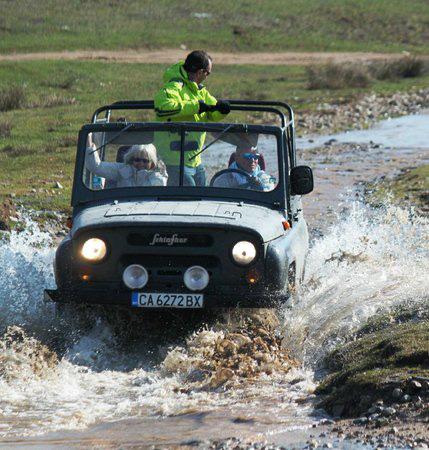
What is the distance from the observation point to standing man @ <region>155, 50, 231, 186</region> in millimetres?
9797

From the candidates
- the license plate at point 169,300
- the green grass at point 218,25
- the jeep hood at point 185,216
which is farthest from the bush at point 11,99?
the license plate at point 169,300

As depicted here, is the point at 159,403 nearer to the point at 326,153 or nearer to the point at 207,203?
the point at 207,203

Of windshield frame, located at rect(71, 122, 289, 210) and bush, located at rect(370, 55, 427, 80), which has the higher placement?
bush, located at rect(370, 55, 427, 80)

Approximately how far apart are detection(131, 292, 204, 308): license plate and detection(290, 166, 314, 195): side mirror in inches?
58.4

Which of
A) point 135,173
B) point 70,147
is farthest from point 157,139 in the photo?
point 70,147

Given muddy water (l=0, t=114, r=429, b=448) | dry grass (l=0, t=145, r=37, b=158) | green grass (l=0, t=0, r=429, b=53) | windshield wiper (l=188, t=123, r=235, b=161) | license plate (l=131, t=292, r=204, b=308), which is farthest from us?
green grass (l=0, t=0, r=429, b=53)

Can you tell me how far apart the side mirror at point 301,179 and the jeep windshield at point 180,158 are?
0.40 ft

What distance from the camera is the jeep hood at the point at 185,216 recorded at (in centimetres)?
876

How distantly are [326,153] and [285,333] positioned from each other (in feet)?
41.4

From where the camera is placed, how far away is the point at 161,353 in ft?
29.6

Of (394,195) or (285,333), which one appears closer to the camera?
(285,333)

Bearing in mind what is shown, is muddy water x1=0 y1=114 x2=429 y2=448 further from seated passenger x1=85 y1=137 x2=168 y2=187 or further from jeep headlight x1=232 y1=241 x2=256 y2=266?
seated passenger x1=85 y1=137 x2=168 y2=187

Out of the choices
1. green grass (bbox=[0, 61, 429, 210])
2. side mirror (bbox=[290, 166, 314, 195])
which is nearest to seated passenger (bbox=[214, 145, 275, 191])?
side mirror (bbox=[290, 166, 314, 195])

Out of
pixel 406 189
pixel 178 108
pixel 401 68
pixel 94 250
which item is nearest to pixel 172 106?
pixel 178 108
